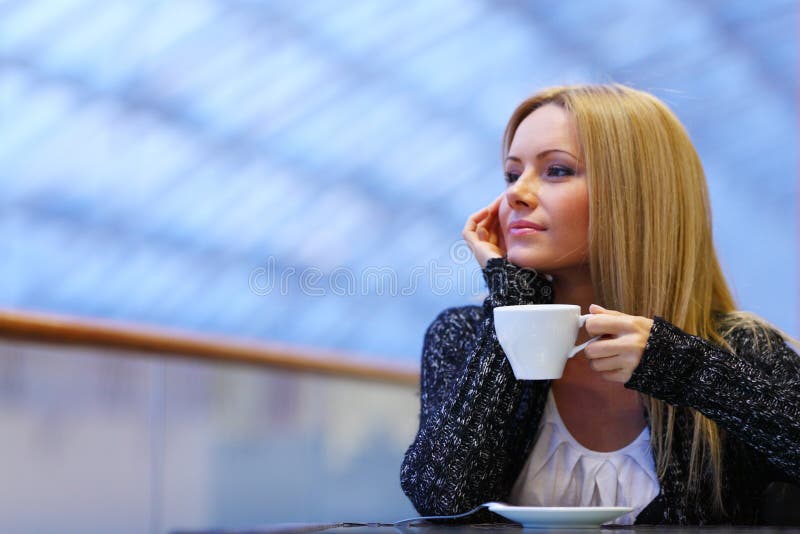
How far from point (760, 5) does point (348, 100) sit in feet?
15.1

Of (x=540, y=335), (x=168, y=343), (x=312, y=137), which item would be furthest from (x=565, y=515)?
(x=312, y=137)

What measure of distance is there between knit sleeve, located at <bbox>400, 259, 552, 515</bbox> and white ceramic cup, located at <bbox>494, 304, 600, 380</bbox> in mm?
285

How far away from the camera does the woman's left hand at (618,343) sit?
1286 mm

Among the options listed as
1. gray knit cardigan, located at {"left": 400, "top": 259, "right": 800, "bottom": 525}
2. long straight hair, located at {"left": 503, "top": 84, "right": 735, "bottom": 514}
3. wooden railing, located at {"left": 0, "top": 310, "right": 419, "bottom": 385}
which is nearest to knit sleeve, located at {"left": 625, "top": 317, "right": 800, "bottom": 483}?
gray knit cardigan, located at {"left": 400, "top": 259, "right": 800, "bottom": 525}

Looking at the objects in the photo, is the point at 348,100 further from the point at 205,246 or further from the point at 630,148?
the point at 630,148

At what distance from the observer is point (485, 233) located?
1802mm

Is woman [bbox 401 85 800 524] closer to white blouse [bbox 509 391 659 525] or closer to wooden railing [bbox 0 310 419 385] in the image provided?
white blouse [bbox 509 391 659 525]

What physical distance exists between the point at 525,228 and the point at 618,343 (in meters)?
0.38

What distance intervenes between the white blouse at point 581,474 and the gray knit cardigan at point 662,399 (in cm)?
2

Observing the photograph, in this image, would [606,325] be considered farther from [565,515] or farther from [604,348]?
[565,515]

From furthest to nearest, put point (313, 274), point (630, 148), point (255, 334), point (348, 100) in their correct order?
point (255, 334) < point (348, 100) < point (313, 274) < point (630, 148)

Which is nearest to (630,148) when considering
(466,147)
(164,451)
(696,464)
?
(696,464)

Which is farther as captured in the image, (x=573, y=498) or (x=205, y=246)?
(x=205, y=246)

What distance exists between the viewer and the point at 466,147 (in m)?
12.9
